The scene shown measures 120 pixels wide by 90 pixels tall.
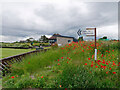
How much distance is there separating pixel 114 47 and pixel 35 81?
621 cm

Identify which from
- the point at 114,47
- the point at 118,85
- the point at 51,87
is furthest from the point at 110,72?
the point at 114,47

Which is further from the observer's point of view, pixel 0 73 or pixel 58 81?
pixel 0 73

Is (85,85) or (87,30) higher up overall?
(87,30)

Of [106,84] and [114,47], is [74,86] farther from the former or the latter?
[114,47]

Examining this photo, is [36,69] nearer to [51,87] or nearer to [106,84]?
[51,87]

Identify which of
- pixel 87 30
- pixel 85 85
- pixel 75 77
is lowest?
pixel 85 85

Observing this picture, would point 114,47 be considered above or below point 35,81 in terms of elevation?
above

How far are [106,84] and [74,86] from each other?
100 centimetres

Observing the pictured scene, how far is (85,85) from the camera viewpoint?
6.70ft

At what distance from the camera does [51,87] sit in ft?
7.63

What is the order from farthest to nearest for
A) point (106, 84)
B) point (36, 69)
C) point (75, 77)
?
1. point (36, 69)
2. point (106, 84)
3. point (75, 77)

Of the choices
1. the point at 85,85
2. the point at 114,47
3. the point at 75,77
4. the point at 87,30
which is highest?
the point at 87,30

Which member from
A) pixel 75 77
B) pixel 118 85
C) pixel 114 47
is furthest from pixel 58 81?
pixel 114 47

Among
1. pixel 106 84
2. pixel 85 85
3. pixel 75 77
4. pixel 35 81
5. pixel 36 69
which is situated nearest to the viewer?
pixel 85 85
